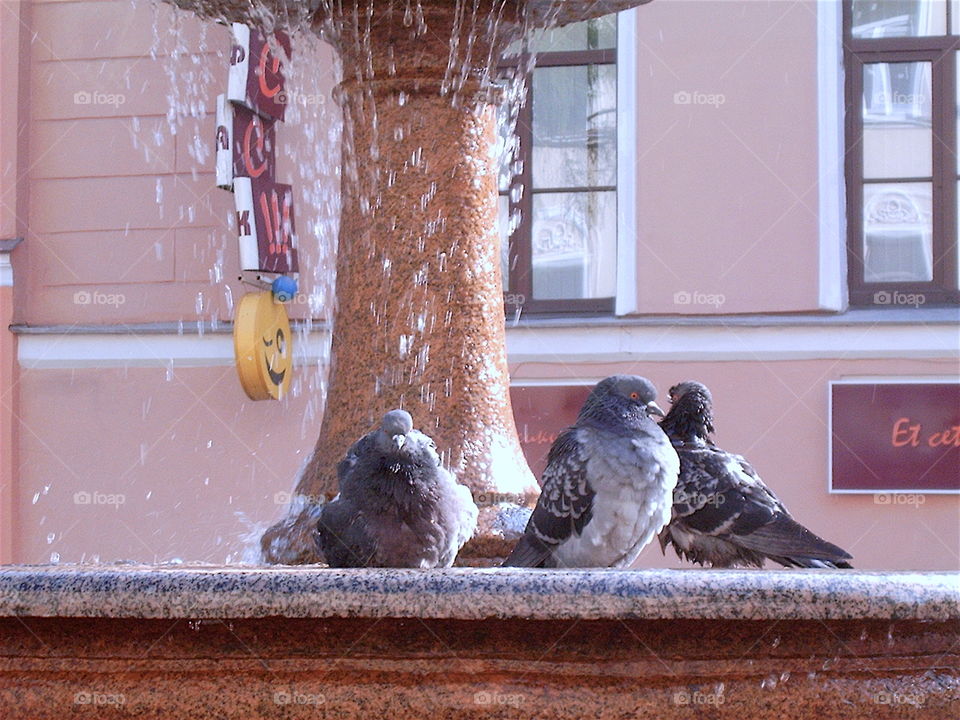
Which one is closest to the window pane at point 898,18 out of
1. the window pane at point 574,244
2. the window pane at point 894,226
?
Result: the window pane at point 894,226

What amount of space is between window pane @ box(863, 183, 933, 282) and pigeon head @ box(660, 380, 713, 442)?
200 inches

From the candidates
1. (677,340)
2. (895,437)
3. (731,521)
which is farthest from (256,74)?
(731,521)

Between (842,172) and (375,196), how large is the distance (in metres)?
5.52

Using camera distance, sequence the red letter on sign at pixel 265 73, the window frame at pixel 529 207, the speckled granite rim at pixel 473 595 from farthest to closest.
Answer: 1. the window frame at pixel 529 207
2. the red letter on sign at pixel 265 73
3. the speckled granite rim at pixel 473 595

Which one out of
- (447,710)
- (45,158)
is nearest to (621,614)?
(447,710)

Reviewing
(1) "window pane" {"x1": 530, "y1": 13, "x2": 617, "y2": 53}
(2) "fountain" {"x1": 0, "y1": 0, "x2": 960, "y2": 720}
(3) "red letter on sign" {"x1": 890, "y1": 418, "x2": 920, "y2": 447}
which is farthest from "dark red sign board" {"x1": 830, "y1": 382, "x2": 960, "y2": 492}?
(2) "fountain" {"x1": 0, "y1": 0, "x2": 960, "y2": 720}

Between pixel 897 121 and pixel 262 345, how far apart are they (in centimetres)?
418

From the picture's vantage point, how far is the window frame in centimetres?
942

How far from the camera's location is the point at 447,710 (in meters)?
2.63

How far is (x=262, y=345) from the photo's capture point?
870 cm

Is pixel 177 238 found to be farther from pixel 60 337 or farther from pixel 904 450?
pixel 904 450

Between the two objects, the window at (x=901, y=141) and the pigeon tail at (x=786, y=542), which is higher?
the window at (x=901, y=141)

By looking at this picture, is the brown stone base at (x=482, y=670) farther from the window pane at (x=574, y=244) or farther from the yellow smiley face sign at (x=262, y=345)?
the window pane at (x=574, y=244)

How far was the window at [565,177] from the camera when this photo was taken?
31.4 feet
